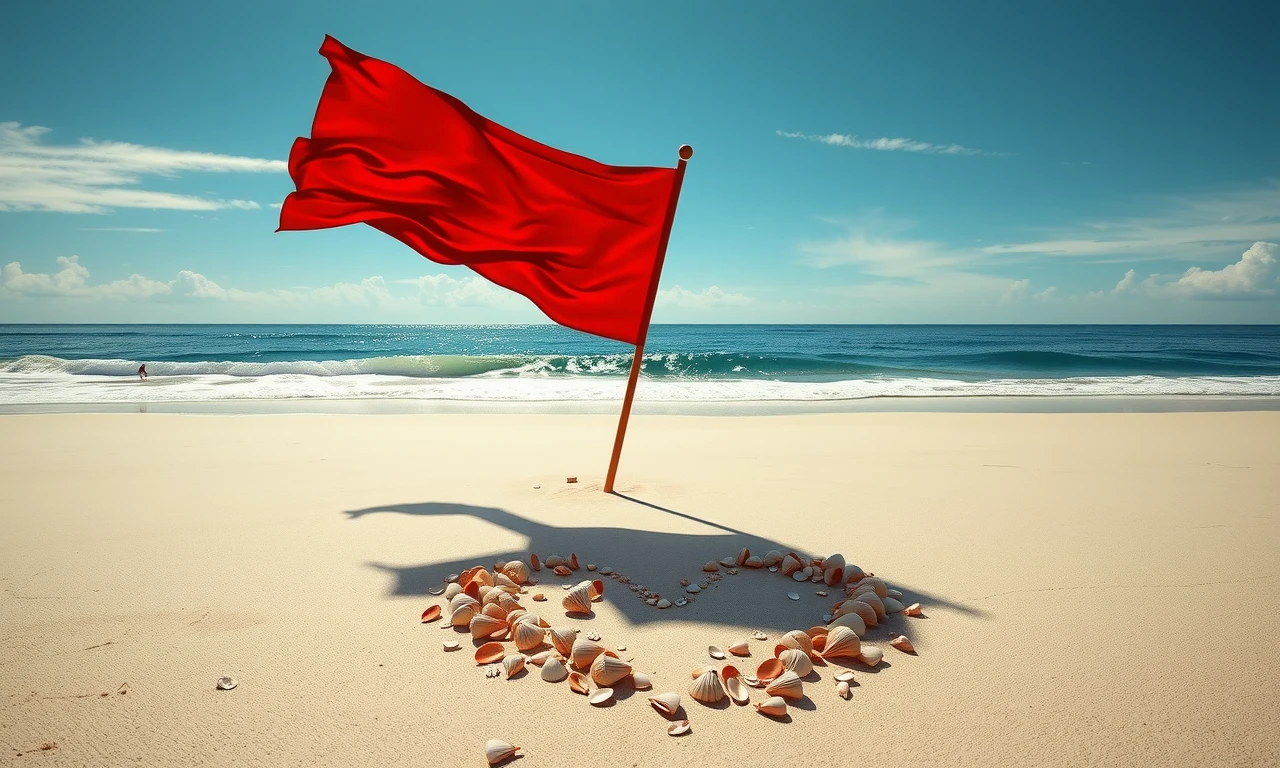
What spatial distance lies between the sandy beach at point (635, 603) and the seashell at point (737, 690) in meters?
0.04

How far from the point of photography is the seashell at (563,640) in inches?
99.7

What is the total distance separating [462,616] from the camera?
279 cm

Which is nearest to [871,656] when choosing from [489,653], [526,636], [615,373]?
[526,636]

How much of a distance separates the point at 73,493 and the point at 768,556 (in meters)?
5.70

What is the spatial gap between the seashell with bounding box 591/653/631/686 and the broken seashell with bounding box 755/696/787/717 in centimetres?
51

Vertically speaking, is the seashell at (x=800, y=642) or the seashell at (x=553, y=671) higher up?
the seashell at (x=800, y=642)

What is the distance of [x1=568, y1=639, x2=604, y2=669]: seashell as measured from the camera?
2.41 meters

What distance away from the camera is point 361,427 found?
349 inches

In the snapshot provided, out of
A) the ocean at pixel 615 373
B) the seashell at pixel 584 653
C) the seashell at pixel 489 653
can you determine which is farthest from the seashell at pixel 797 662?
the ocean at pixel 615 373

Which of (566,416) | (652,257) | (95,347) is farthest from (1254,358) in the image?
(95,347)

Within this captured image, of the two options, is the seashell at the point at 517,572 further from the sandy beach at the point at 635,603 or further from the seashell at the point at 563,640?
the seashell at the point at 563,640

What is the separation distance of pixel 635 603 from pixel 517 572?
2.20 feet

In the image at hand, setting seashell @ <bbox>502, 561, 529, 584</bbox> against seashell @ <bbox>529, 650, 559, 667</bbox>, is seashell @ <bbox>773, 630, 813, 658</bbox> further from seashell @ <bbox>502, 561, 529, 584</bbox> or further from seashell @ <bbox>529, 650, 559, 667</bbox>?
seashell @ <bbox>502, 561, 529, 584</bbox>

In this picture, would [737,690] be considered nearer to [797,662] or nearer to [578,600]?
[797,662]
